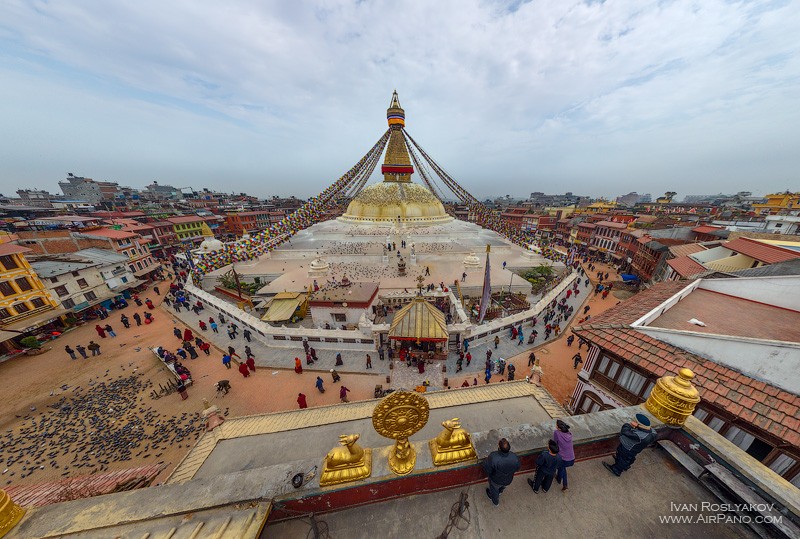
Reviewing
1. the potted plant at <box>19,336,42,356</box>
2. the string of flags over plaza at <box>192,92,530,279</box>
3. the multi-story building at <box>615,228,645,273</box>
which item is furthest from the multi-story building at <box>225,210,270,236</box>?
the multi-story building at <box>615,228,645,273</box>

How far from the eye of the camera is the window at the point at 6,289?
54.9ft

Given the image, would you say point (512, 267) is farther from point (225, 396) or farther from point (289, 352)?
point (225, 396)

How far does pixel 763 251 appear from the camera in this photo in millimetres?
14664

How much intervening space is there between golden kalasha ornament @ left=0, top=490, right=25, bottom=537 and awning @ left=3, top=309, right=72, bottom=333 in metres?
23.3

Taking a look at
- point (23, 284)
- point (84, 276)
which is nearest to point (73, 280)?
point (84, 276)

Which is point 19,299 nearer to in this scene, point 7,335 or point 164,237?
point 7,335

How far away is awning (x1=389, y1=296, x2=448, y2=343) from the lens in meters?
12.4

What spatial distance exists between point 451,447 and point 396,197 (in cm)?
4053

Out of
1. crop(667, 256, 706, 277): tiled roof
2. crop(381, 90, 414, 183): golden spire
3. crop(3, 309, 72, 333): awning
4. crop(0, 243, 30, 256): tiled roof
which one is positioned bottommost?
crop(3, 309, 72, 333): awning

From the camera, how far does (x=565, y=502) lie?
3.51 metres

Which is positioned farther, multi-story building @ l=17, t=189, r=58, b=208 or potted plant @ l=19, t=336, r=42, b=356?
multi-story building @ l=17, t=189, r=58, b=208

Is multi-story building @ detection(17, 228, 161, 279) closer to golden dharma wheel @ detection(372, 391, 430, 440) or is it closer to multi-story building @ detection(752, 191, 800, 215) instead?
golden dharma wheel @ detection(372, 391, 430, 440)

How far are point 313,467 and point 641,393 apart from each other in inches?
363

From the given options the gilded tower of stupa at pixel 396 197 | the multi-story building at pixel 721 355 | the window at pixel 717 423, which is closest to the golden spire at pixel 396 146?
the gilded tower of stupa at pixel 396 197
